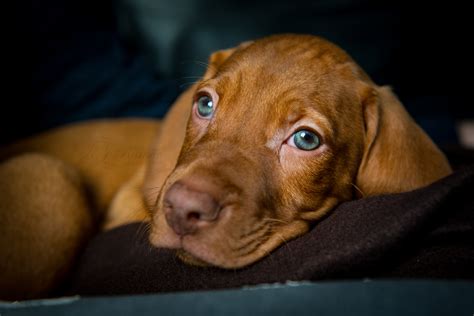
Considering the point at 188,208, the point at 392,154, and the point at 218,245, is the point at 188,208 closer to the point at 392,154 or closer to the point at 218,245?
the point at 218,245

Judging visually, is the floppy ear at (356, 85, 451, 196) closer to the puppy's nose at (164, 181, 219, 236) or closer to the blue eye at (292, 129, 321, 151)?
the blue eye at (292, 129, 321, 151)

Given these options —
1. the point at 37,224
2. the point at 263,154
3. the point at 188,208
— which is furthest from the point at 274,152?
the point at 37,224

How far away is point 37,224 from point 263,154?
1210 mm

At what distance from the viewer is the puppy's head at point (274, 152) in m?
1.85

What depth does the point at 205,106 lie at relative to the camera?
7.96ft

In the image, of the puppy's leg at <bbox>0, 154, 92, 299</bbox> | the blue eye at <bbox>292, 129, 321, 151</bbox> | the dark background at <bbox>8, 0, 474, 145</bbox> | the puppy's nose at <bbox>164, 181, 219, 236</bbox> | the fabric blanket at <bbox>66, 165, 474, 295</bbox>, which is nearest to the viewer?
the fabric blanket at <bbox>66, 165, 474, 295</bbox>

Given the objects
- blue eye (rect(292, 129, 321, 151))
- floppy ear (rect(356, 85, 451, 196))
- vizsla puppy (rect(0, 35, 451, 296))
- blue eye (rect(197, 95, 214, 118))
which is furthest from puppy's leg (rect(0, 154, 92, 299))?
floppy ear (rect(356, 85, 451, 196))

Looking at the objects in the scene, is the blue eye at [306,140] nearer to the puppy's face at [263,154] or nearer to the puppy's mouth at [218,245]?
the puppy's face at [263,154]

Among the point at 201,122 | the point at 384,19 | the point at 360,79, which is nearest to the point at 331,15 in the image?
the point at 384,19

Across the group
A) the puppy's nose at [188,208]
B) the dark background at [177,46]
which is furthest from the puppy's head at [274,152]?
the dark background at [177,46]

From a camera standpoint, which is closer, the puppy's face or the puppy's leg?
the puppy's face

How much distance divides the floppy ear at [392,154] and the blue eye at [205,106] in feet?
2.39

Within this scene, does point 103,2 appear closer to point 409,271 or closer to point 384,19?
point 384,19

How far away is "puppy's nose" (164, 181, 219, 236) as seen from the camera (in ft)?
5.82
